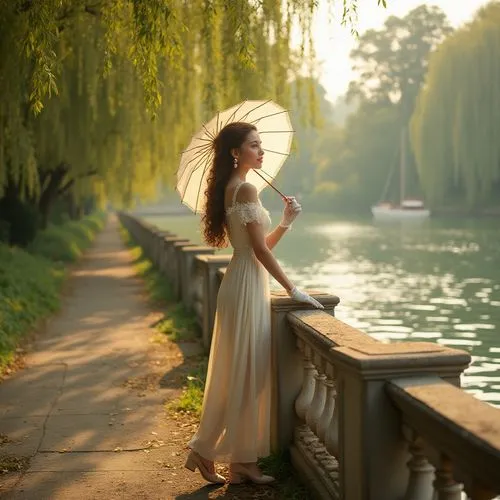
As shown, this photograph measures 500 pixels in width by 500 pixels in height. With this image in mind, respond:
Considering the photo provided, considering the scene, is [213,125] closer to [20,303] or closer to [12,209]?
[20,303]

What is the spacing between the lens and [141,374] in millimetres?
7676

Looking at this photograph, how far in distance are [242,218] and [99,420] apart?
2377 millimetres

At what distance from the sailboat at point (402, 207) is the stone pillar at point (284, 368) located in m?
52.9

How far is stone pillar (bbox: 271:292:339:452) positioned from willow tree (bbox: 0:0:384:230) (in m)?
2.23

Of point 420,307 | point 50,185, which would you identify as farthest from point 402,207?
point 420,307

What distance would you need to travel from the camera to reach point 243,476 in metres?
4.54

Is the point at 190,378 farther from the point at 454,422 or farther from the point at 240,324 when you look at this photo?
the point at 454,422

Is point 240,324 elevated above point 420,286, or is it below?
above

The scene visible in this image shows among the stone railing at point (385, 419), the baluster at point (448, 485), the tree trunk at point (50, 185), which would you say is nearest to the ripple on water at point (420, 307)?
the tree trunk at point (50, 185)

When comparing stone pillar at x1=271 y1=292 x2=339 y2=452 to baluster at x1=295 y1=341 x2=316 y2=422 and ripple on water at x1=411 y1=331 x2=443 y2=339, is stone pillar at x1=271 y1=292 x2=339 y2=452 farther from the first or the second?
ripple on water at x1=411 y1=331 x2=443 y2=339

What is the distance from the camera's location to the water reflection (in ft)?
37.5

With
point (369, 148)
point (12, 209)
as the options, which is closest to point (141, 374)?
point (12, 209)

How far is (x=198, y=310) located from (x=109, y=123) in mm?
6482

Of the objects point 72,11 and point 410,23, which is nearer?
point 72,11
